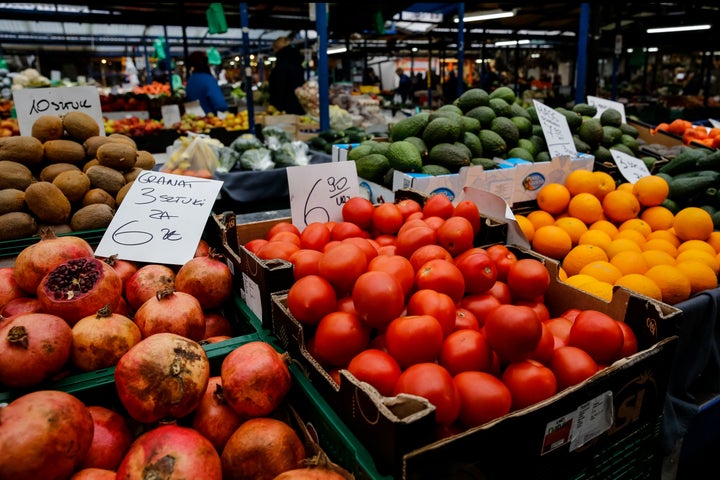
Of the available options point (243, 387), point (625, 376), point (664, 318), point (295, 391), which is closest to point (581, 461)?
point (625, 376)

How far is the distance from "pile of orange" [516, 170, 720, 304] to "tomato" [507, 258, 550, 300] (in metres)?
0.38

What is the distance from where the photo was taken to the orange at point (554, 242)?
2.24 metres

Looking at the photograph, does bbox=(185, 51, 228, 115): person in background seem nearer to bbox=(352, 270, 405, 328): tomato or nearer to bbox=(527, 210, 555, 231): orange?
bbox=(527, 210, 555, 231): orange

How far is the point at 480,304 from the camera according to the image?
1452 millimetres

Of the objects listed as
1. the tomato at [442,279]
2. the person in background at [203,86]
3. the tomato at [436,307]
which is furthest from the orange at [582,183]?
the person in background at [203,86]

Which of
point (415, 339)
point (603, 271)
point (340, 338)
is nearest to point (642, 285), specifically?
point (603, 271)

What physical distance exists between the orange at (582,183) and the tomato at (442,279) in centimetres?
161

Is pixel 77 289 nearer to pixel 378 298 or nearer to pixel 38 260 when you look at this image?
pixel 38 260

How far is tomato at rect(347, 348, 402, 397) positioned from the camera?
1102 mm

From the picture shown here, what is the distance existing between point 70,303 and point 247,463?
Result: 71 cm

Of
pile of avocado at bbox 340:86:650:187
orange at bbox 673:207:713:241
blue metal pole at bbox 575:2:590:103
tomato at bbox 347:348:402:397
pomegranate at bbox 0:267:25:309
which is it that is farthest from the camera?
blue metal pole at bbox 575:2:590:103

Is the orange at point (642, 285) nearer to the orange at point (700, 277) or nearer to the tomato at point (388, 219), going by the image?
the orange at point (700, 277)

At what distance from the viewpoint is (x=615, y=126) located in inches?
154

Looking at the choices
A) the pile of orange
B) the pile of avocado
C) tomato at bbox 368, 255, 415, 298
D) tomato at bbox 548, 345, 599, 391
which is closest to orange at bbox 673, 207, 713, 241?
the pile of orange
